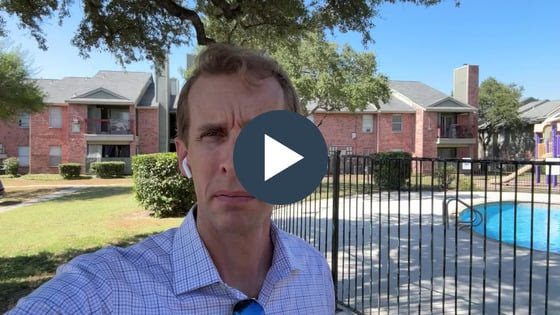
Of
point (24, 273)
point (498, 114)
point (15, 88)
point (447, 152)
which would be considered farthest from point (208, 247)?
point (498, 114)

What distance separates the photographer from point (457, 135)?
36688 millimetres

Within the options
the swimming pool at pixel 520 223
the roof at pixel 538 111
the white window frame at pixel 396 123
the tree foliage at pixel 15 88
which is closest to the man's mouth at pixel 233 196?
the swimming pool at pixel 520 223

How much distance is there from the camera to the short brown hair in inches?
43.8

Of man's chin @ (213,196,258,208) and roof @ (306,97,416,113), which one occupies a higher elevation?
roof @ (306,97,416,113)

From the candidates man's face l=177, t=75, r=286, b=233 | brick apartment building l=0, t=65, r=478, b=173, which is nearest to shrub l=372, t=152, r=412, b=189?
man's face l=177, t=75, r=286, b=233

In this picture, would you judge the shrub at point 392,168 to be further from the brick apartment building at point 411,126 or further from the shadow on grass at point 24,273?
the brick apartment building at point 411,126

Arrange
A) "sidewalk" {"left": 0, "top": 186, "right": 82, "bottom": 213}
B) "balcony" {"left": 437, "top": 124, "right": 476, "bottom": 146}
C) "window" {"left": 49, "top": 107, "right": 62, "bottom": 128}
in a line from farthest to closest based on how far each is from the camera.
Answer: "balcony" {"left": 437, "top": 124, "right": 476, "bottom": 146} < "window" {"left": 49, "top": 107, "right": 62, "bottom": 128} < "sidewalk" {"left": 0, "top": 186, "right": 82, "bottom": 213}

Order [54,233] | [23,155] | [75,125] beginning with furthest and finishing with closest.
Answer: [23,155] → [75,125] → [54,233]

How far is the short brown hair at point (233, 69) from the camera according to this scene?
111 cm

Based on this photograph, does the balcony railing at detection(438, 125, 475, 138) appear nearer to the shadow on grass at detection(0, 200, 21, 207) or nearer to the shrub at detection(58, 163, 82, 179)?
the shrub at detection(58, 163, 82, 179)

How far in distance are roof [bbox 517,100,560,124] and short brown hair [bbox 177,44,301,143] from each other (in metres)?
42.8

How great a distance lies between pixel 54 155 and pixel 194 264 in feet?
122

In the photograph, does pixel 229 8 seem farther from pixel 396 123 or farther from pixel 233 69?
pixel 396 123

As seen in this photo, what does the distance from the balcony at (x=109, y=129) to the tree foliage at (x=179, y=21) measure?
2445 centimetres
